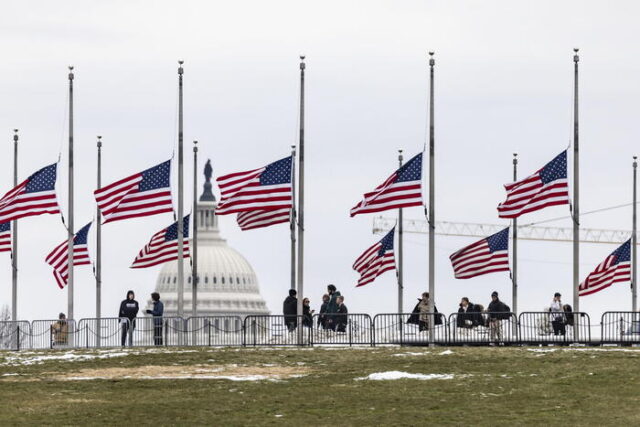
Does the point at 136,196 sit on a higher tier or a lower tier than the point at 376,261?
higher

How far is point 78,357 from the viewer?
58.8m

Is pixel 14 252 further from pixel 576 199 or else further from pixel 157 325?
pixel 576 199

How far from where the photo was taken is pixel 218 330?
69188 mm

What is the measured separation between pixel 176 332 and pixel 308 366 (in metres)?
16.2

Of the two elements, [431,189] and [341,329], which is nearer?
[341,329]

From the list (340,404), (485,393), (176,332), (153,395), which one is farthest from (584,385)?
(176,332)

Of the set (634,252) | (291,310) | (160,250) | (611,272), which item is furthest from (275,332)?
(634,252)

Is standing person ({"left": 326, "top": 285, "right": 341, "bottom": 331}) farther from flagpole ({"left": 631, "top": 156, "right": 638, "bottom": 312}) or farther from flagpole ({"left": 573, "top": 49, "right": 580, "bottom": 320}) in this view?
flagpole ({"left": 631, "top": 156, "right": 638, "bottom": 312})

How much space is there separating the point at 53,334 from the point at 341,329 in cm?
1161

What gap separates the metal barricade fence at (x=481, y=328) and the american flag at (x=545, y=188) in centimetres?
365

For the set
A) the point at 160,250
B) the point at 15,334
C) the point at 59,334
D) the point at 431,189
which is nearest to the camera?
the point at 431,189

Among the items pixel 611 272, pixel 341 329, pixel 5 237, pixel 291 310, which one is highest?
pixel 5 237

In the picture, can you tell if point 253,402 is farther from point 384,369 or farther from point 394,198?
point 394,198

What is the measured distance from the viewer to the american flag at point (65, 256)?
7738 cm
